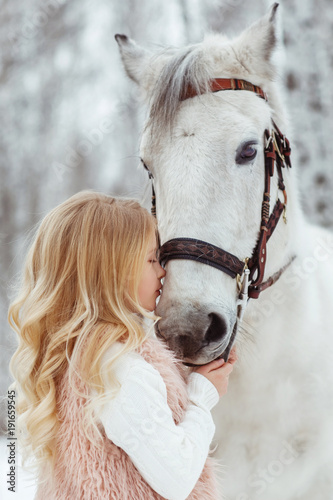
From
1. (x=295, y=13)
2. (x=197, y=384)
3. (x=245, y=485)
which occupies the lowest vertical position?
(x=245, y=485)

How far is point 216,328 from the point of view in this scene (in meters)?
1.37

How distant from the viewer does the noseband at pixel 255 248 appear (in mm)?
1402

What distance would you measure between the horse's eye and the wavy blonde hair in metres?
0.46

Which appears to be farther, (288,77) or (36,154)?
(36,154)

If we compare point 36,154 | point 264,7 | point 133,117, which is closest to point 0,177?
point 36,154

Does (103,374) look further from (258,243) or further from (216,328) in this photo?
(258,243)

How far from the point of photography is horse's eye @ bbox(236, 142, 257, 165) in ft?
5.13

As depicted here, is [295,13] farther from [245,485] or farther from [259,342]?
[245,485]

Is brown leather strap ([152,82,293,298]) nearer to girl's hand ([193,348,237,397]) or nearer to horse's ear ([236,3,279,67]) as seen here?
horse's ear ([236,3,279,67])

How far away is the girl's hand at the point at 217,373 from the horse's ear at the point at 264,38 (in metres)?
1.16

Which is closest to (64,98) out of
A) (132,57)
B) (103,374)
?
(132,57)

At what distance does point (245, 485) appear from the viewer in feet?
5.96

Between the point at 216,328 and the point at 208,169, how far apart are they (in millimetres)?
506

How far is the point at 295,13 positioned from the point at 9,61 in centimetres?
369
